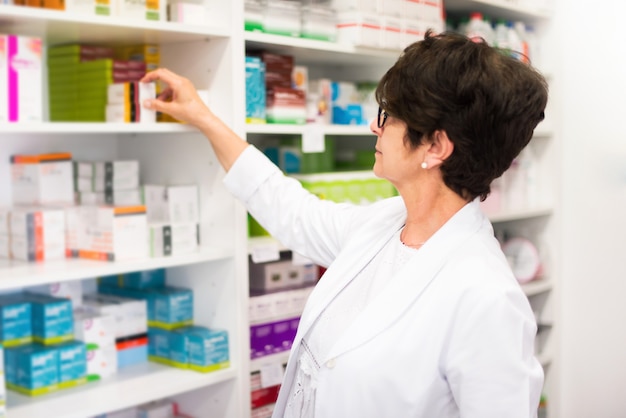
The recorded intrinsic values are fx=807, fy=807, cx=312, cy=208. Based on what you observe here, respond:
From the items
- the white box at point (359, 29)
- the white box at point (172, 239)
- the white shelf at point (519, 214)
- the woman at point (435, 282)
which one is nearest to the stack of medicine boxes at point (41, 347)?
the white box at point (172, 239)

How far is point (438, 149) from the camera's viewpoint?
6.31 ft

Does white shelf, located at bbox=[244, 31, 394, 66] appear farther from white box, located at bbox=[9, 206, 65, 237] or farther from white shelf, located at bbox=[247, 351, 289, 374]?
white shelf, located at bbox=[247, 351, 289, 374]

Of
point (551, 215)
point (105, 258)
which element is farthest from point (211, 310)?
point (551, 215)

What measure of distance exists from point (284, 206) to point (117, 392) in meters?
0.78

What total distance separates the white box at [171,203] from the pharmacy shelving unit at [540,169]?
0.68 meters

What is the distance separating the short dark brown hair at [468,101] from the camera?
6.04ft

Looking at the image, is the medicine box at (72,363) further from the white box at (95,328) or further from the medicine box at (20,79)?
the medicine box at (20,79)

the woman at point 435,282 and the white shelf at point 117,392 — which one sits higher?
the woman at point 435,282

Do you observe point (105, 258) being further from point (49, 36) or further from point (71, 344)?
point (49, 36)

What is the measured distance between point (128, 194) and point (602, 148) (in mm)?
2516

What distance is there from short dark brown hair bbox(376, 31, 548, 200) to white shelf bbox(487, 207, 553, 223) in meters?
1.84

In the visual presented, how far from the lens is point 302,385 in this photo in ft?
6.88

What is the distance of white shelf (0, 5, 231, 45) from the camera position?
2.16m

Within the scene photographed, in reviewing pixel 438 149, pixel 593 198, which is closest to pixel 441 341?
pixel 438 149
